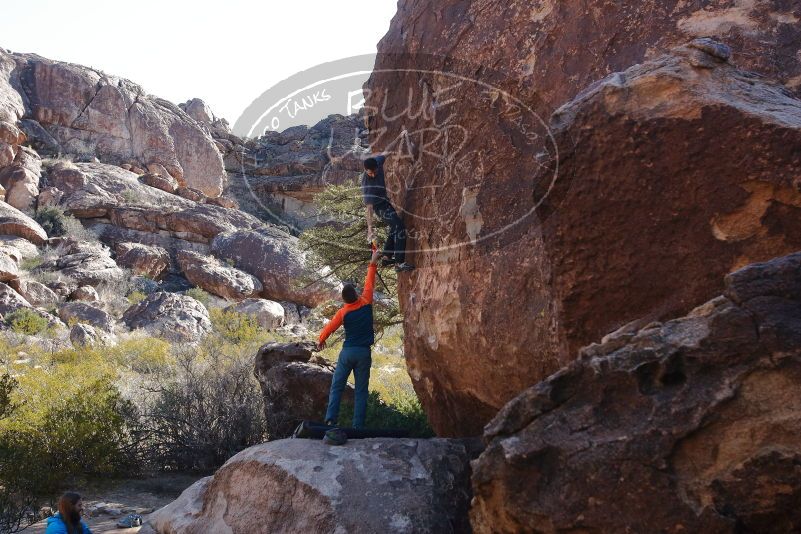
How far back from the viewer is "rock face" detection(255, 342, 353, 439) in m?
9.97

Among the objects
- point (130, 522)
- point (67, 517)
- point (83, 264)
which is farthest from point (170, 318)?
point (67, 517)

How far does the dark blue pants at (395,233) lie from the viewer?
671 cm

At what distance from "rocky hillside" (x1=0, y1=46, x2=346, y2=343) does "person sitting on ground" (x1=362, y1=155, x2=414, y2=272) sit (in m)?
6.23

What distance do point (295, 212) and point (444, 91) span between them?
101ft

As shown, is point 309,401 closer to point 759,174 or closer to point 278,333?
point 759,174

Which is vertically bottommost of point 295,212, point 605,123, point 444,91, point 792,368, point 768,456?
point 768,456

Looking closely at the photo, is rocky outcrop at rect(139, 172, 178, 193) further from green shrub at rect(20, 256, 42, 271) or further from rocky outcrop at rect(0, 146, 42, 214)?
green shrub at rect(20, 256, 42, 271)

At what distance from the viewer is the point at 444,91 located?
659 cm

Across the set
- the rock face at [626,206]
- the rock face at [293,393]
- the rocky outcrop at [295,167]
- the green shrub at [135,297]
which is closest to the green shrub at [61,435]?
the rock face at [293,393]

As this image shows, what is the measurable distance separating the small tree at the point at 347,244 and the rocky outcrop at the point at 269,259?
11.3 metres

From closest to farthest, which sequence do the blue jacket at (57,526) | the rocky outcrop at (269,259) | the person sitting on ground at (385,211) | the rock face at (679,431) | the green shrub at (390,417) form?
the rock face at (679,431)
the blue jacket at (57,526)
the person sitting on ground at (385,211)
the green shrub at (390,417)
the rocky outcrop at (269,259)

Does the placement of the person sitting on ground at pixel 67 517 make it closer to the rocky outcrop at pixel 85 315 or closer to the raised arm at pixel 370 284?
the raised arm at pixel 370 284

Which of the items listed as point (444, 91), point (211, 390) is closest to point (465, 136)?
point (444, 91)

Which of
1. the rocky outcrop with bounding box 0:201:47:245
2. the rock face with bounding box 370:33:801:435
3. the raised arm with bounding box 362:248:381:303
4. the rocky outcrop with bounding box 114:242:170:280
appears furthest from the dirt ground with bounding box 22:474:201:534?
the rocky outcrop with bounding box 0:201:47:245
